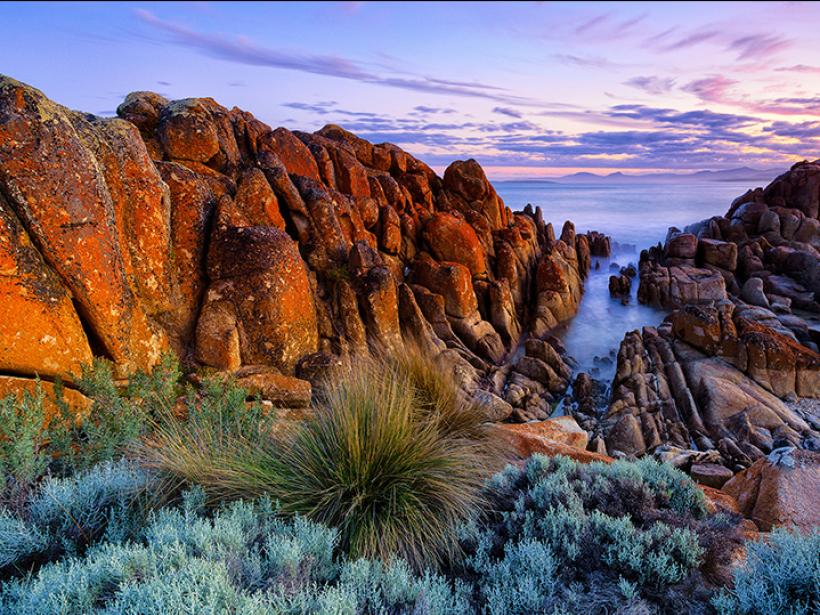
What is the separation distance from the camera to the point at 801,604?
2.86 meters

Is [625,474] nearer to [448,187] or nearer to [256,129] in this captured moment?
[256,129]

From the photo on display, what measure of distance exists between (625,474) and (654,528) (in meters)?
1.03

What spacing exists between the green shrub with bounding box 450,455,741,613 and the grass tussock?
0.38 meters

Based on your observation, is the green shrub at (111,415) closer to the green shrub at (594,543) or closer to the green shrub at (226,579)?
the green shrub at (226,579)

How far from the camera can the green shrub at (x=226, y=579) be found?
102 inches

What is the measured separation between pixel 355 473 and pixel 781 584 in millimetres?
3394

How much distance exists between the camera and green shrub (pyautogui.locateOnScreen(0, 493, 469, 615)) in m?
2.60

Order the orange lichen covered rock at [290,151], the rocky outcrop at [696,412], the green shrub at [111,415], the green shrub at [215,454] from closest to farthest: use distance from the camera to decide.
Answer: the green shrub at [215,454] < the green shrub at [111,415] < the rocky outcrop at [696,412] < the orange lichen covered rock at [290,151]

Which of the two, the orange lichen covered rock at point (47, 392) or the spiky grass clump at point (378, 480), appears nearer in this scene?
the spiky grass clump at point (378, 480)

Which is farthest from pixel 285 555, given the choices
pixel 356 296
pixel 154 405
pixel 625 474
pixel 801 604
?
pixel 356 296

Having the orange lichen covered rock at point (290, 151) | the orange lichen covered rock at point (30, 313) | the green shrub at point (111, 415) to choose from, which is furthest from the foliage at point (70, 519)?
the orange lichen covered rock at point (290, 151)

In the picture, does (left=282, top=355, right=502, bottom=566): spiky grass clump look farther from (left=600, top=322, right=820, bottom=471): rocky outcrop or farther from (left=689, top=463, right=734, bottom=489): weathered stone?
(left=600, top=322, right=820, bottom=471): rocky outcrop

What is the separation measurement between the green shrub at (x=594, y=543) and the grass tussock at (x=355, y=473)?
1.25 ft

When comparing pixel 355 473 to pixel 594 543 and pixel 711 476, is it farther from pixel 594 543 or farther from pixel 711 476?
pixel 711 476
